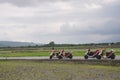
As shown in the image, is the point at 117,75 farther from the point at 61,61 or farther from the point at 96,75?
the point at 61,61

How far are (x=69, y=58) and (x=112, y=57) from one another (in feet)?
28.1

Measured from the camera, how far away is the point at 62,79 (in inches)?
1363

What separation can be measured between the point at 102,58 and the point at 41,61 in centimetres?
1019

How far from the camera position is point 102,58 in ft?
176

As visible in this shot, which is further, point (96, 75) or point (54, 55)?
point (54, 55)

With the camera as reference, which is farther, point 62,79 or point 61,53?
point 61,53

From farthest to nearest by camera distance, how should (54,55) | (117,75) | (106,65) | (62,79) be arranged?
(54,55) → (106,65) → (117,75) → (62,79)

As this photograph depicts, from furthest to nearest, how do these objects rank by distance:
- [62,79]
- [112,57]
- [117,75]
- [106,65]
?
[112,57] → [106,65] → [117,75] → [62,79]

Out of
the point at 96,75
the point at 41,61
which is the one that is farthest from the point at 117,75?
Result: the point at 41,61

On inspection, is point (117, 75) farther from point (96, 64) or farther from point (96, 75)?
point (96, 64)

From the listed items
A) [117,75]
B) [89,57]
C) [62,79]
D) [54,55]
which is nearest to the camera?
[62,79]

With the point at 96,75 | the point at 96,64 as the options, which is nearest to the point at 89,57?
the point at 96,64

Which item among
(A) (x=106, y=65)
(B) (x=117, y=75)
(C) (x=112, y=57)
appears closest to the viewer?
(B) (x=117, y=75)

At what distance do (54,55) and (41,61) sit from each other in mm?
4194
